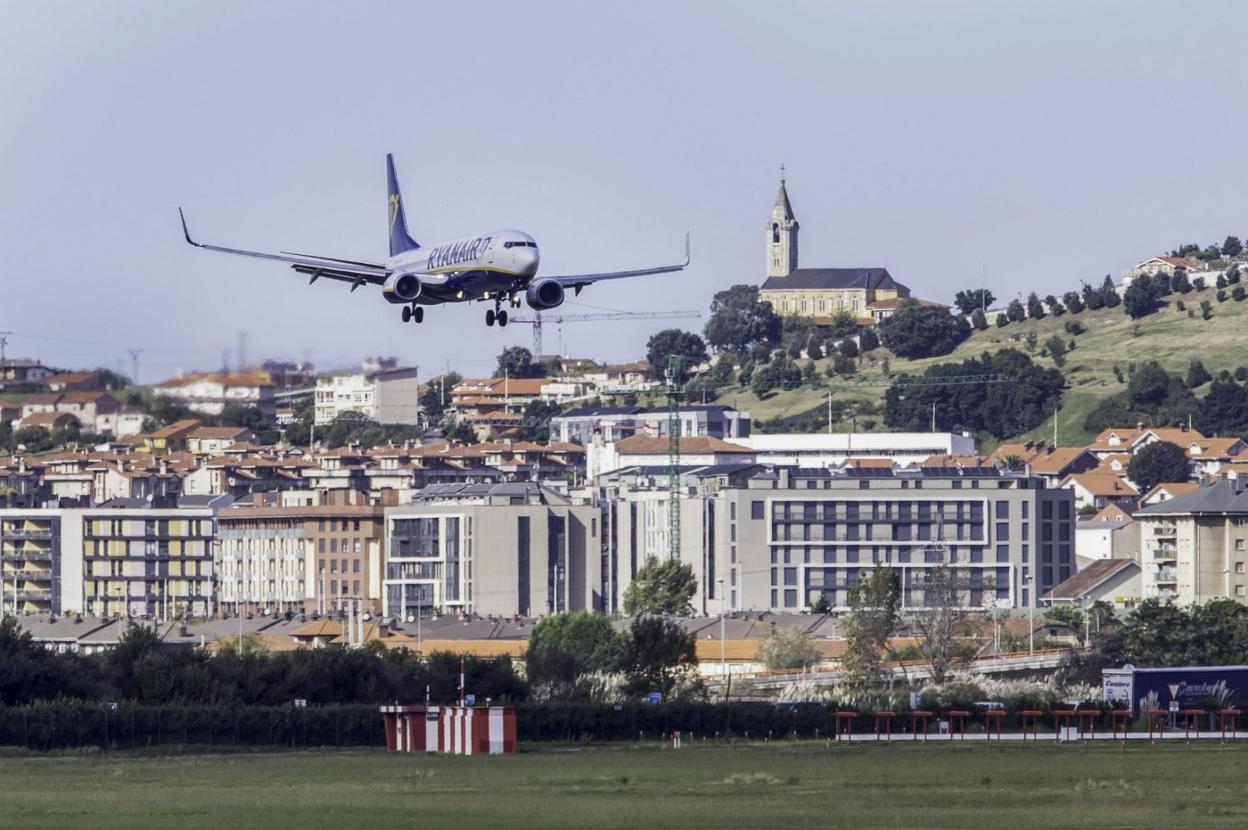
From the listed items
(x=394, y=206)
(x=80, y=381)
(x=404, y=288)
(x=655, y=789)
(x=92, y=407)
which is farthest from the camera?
(x=394, y=206)

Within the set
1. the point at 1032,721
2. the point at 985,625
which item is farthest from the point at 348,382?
the point at 985,625

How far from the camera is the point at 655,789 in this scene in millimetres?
71062

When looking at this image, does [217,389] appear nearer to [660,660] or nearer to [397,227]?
[397,227]

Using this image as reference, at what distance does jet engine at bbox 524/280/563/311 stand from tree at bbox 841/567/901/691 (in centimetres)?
4852

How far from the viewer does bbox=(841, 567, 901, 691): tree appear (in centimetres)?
14112

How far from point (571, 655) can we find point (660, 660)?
18.2 feet

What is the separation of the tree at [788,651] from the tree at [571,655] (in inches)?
374

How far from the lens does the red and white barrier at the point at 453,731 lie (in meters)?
86.4

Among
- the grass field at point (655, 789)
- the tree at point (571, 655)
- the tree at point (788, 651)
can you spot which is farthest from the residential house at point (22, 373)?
the tree at point (788, 651)

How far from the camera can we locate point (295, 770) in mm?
78375

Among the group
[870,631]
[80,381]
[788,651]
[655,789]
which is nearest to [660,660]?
[870,631]

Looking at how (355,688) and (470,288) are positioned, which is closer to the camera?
(470,288)

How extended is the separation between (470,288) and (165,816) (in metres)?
28.4

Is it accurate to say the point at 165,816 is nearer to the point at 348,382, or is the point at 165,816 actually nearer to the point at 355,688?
the point at 348,382
